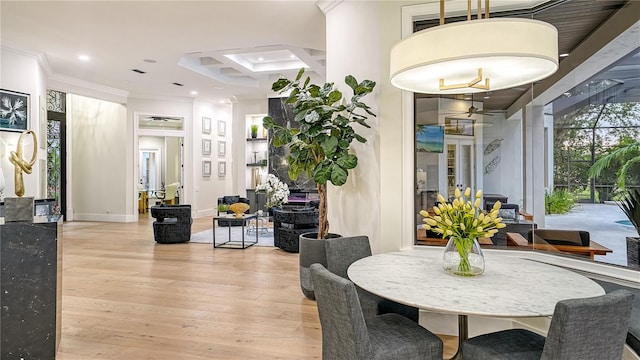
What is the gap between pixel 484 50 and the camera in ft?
5.29

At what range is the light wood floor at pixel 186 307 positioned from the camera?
2.89 meters

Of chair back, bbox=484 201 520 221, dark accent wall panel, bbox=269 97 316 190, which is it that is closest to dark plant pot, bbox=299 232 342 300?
chair back, bbox=484 201 520 221

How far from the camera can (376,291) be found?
1875 mm

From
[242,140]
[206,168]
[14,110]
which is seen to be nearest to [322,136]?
[14,110]

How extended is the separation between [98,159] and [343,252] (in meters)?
9.55

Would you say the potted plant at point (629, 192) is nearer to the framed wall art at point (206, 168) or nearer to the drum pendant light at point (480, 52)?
the drum pendant light at point (480, 52)

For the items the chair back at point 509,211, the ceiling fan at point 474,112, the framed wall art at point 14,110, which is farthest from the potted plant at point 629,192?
the framed wall art at point 14,110

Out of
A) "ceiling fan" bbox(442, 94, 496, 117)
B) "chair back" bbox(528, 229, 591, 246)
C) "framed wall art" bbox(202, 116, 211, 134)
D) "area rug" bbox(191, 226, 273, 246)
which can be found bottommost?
"area rug" bbox(191, 226, 273, 246)

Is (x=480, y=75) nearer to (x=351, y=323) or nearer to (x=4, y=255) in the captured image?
(x=351, y=323)

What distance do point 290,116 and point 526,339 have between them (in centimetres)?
847

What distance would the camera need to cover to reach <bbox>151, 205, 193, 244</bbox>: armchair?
7.00 m

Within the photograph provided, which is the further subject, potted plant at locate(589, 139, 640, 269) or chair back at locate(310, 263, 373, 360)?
potted plant at locate(589, 139, 640, 269)

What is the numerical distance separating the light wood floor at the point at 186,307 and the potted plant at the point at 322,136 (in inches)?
29.0

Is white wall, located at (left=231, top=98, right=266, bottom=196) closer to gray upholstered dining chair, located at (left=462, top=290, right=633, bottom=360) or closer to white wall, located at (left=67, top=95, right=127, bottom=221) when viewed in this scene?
white wall, located at (left=67, top=95, right=127, bottom=221)
